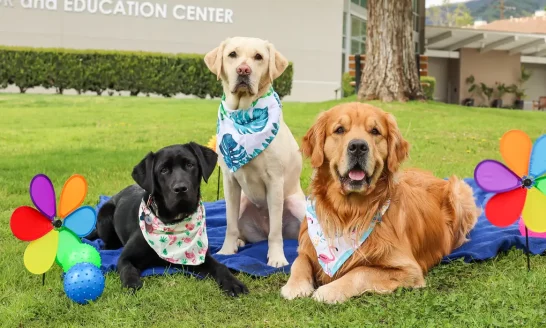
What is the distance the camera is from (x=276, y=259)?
4.36m

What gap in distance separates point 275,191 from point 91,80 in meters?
15.8

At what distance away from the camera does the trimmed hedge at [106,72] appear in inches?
702

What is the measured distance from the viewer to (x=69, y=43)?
2055 cm

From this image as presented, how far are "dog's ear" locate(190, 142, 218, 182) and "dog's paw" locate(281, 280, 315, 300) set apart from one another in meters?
1.03

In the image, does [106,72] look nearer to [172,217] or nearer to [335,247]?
[172,217]

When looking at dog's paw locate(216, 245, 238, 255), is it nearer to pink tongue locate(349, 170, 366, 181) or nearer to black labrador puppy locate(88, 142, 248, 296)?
black labrador puppy locate(88, 142, 248, 296)

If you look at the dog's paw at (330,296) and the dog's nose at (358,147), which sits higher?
the dog's nose at (358,147)

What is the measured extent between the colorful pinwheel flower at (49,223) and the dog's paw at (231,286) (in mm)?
959

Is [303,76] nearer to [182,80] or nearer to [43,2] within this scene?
[182,80]

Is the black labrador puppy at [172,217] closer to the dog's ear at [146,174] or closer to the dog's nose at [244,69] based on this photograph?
the dog's ear at [146,174]

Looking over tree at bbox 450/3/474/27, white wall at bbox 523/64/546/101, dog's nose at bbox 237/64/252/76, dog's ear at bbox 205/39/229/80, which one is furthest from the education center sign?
tree at bbox 450/3/474/27

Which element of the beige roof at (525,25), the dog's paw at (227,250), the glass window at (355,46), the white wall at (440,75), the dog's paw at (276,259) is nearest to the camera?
the dog's paw at (276,259)

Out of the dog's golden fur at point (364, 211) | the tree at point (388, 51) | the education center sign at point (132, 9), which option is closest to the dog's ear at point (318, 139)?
the dog's golden fur at point (364, 211)

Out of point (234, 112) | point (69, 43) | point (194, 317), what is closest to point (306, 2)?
point (69, 43)
